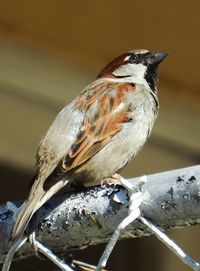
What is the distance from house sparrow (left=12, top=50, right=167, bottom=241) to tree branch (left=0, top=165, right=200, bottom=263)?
17.2 inches

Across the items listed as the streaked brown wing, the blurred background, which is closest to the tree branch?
the streaked brown wing

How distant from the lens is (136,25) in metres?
4.55

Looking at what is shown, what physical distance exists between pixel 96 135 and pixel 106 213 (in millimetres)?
1029

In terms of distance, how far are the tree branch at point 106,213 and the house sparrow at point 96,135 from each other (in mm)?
438

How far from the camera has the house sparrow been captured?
242 cm

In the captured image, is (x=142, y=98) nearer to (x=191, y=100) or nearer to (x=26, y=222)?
(x=26, y=222)

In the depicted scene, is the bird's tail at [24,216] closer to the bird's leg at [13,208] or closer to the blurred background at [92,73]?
the bird's leg at [13,208]

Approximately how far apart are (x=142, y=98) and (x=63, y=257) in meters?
1.20

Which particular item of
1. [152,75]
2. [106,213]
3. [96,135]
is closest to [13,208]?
[106,213]

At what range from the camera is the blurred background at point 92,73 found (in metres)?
4.48

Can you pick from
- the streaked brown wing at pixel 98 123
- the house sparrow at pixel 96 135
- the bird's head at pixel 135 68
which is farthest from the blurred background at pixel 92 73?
the streaked brown wing at pixel 98 123

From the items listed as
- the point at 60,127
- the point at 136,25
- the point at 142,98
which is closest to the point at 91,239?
the point at 60,127

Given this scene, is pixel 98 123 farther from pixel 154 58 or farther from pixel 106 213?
pixel 106 213

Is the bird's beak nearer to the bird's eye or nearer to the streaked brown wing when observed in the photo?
the bird's eye
